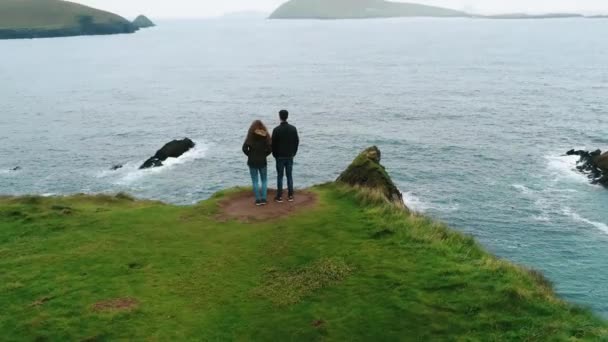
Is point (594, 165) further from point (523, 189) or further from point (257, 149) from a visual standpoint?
point (257, 149)

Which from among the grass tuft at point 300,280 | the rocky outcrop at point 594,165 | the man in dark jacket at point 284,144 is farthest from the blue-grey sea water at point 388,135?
the grass tuft at point 300,280

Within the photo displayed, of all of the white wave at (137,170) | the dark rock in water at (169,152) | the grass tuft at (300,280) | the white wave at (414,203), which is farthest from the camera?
the dark rock in water at (169,152)

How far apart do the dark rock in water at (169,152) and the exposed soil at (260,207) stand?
4491cm

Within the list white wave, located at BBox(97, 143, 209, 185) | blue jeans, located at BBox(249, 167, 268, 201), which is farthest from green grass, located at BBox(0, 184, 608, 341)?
white wave, located at BBox(97, 143, 209, 185)

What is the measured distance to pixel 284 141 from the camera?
69.9 ft

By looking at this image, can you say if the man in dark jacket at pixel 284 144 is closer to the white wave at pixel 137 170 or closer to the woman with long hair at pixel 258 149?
the woman with long hair at pixel 258 149

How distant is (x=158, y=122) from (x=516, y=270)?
81758 millimetres

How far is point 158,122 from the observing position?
3585 inches

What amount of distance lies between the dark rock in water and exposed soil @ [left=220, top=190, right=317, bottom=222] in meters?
44.9

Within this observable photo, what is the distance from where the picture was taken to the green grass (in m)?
13.5

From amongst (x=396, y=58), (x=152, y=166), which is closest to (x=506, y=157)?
(x=152, y=166)

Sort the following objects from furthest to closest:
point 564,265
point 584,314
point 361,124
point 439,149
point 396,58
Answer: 1. point 396,58
2. point 361,124
3. point 439,149
4. point 564,265
5. point 584,314

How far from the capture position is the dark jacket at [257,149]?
71.0 feet

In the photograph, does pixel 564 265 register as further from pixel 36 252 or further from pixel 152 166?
pixel 152 166
